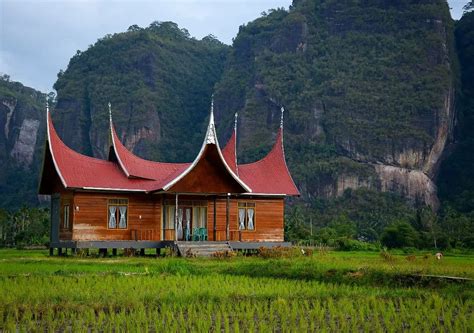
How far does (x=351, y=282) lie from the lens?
13.8m

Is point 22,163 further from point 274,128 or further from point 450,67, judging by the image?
point 450,67

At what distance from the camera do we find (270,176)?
2731cm

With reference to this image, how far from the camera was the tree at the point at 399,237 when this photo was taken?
114ft

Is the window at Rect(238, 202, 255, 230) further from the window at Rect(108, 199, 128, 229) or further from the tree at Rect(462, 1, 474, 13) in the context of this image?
the tree at Rect(462, 1, 474, 13)

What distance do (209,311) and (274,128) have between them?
7664cm

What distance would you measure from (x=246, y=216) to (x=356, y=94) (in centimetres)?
5927

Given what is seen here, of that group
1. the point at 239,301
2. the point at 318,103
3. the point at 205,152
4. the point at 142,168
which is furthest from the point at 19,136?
the point at 239,301

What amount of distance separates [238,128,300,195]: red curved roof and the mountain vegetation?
35419mm

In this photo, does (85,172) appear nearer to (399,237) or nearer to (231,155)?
(231,155)

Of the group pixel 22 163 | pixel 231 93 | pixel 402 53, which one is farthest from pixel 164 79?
pixel 402 53

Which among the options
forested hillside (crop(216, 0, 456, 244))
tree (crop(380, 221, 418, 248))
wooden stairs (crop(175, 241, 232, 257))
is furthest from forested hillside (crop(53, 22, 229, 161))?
wooden stairs (crop(175, 241, 232, 257))

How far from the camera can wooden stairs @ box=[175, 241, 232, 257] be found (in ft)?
72.8

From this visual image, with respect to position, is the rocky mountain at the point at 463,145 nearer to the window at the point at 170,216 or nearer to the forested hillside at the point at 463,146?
the forested hillside at the point at 463,146

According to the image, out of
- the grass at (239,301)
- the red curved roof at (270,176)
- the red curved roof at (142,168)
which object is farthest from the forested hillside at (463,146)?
the grass at (239,301)
